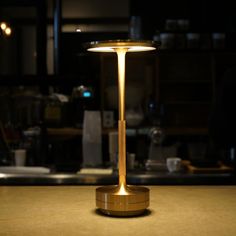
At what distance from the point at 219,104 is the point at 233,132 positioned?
298 mm

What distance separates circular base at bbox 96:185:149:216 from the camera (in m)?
1.51

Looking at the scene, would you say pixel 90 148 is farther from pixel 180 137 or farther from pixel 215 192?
pixel 180 137

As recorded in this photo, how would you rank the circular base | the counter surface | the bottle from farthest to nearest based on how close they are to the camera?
1. the bottle
2. the circular base
3. the counter surface

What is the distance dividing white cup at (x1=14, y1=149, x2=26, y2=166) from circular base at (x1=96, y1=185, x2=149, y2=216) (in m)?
1.96

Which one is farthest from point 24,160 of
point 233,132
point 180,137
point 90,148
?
point 180,137

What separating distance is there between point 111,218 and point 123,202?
0.06 metres

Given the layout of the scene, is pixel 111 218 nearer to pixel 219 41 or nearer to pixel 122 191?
pixel 122 191

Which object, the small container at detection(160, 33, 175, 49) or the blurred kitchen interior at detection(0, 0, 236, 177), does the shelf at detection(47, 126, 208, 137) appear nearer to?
the blurred kitchen interior at detection(0, 0, 236, 177)

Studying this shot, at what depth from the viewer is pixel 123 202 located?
1513 millimetres

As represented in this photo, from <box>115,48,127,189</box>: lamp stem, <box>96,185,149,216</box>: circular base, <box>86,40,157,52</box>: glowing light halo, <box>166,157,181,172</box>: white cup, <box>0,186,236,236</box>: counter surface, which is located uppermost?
<box>86,40,157,52</box>: glowing light halo

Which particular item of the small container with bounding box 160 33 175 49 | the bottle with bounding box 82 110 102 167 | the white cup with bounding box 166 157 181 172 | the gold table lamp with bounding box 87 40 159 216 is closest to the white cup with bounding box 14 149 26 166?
the bottle with bounding box 82 110 102 167

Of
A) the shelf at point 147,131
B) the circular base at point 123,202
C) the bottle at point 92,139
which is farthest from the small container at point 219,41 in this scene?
the circular base at point 123,202

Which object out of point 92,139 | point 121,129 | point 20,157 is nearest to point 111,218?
point 121,129

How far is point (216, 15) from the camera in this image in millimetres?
6016
